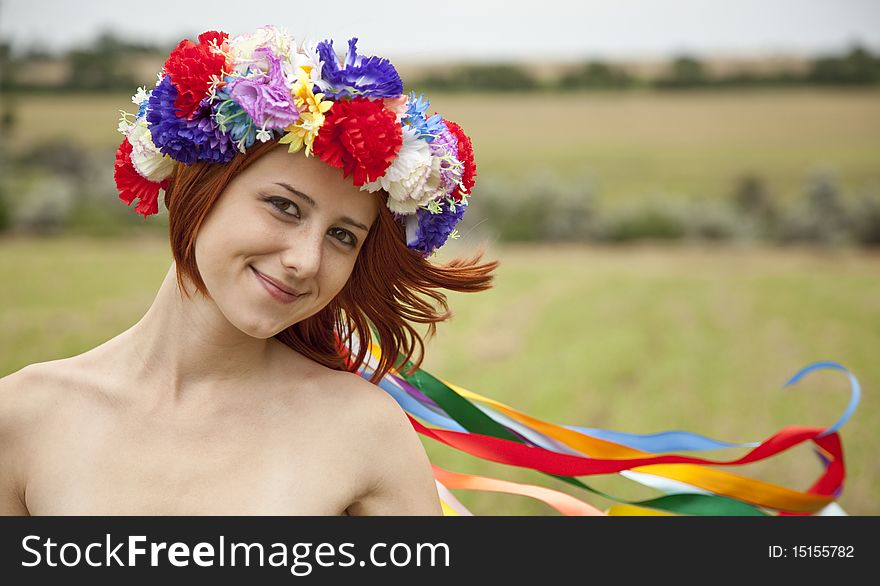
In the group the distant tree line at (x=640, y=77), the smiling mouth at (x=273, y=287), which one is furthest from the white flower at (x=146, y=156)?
the distant tree line at (x=640, y=77)

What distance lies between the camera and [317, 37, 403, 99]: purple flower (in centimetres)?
216

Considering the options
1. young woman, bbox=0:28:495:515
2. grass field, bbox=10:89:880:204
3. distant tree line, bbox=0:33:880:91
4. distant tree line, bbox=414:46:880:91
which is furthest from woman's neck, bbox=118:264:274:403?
distant tree line, bbox=414:46:880:91

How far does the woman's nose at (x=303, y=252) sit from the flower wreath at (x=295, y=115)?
0.16 metres


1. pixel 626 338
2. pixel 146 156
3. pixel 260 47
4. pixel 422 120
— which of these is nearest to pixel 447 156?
pixel 422 120

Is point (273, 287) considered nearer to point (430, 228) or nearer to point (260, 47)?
point (430, 228)

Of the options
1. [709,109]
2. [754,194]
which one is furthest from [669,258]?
[709,109]

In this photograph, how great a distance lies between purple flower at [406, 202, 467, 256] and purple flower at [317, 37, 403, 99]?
0.32 meters

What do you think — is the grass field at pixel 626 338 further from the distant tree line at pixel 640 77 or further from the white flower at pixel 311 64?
the distant tree line at pixel 640 77

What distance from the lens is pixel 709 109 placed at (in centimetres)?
2734

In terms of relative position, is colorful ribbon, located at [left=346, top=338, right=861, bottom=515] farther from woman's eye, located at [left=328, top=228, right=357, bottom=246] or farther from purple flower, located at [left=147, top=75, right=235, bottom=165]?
purple flower, located at [left=147, top=75, right=235, bottom=165]

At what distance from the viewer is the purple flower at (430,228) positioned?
2357 mm

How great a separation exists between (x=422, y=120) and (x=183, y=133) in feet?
1.82

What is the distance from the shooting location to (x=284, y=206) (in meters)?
2.16

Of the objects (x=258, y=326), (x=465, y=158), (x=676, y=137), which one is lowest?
(x=258, y=326)
